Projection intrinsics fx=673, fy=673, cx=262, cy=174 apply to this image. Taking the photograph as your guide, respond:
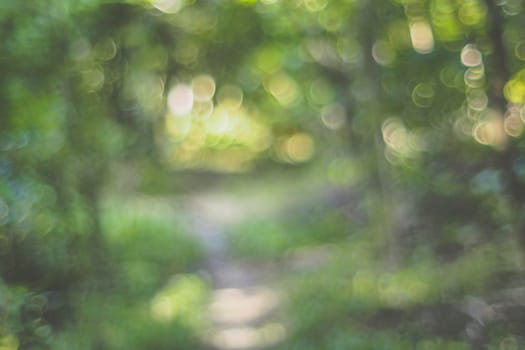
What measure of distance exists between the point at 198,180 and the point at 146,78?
922cm

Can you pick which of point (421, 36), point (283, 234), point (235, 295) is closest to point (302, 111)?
point (283, 234)

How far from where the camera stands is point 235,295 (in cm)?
816

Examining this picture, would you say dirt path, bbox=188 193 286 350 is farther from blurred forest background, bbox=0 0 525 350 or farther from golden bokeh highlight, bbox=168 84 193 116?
golden bokeh highlight, bbox=168 84 193 116

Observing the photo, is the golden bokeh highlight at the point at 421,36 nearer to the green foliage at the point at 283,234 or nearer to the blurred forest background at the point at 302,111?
the blurred forest background at the point at 302,111

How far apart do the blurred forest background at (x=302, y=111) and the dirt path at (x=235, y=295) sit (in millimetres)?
195

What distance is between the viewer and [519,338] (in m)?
4.43

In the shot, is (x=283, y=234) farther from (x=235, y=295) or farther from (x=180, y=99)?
(x=180, y=99)

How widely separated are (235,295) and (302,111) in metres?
2.81

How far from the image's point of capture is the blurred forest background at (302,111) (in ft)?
14.5

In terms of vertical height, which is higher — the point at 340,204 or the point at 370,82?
the point at 340,204

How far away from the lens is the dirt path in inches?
248

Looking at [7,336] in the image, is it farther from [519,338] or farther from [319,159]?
[319,159]

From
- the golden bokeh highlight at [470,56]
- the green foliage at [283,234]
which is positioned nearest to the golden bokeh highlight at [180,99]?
the green foliage at [283,234]

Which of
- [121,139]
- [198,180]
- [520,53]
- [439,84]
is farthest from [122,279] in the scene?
[198,180]
